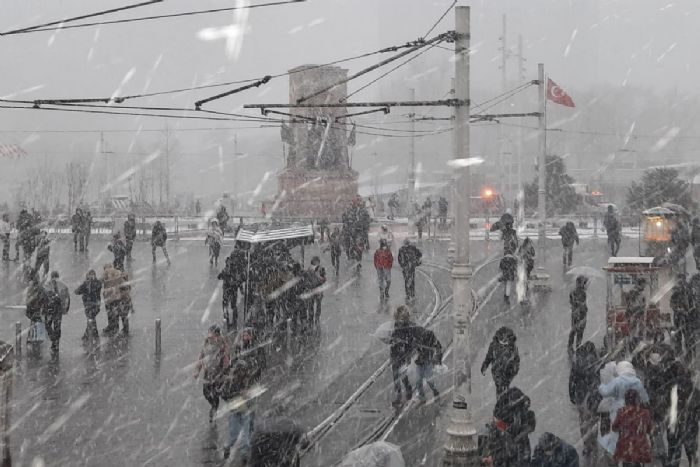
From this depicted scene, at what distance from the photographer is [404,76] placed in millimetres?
127438

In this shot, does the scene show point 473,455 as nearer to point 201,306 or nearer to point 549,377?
point 549,377

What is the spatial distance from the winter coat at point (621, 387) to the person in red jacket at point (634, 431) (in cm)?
45

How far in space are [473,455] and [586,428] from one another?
1817 millimetres

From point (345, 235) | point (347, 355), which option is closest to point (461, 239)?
Result: point (347, 355)

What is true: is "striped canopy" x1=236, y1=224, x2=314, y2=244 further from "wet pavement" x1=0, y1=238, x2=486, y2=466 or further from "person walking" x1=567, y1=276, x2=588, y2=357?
"person walking" x1=567, y1=276, x2=588, y2=357

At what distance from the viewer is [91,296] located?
16.5m

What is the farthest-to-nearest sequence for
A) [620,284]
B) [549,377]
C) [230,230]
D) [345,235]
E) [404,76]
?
[404,76] < [230,230] < [345,235] < [620,284] < [549,377]

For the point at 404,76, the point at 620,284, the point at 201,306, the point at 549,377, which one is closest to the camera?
the point at 549,377

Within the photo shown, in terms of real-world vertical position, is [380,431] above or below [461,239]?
below

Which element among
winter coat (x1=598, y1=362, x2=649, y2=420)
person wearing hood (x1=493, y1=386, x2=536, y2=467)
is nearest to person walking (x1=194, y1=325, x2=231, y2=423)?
person wearing hood (x1=493, y1=386, x2=536, y2=467)

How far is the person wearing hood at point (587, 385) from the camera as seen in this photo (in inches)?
400

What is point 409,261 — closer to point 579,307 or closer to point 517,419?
point 579,307

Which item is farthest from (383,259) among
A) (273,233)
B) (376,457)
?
(376,457)

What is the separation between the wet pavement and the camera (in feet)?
33.8
